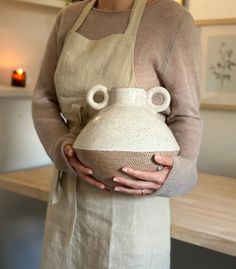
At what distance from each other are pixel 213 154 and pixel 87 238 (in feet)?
2.65

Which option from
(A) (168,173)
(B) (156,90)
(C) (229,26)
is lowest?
(A) (168,173)

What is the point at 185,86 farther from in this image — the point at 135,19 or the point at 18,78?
the point at 18,78

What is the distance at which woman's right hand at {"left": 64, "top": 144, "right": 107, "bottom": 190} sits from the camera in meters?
0.79

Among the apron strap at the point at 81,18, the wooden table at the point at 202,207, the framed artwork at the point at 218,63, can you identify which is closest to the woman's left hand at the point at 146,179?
the wooden table at the point at 202,207

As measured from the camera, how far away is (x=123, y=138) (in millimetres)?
732

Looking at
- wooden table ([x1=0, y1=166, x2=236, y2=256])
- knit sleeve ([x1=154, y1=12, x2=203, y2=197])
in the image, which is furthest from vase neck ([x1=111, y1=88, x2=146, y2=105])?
wooden table ([x1=0, y1=166, x2=236, y2=256])

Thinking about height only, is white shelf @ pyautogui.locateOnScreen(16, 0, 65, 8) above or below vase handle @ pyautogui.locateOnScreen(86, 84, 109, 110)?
above

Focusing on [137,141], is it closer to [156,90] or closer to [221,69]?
[156,90]

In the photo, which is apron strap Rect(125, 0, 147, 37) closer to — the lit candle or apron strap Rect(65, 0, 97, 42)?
apron strap Rect(65, 0, 97, 42)

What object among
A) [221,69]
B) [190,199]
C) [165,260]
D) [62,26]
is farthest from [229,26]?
[165,260]

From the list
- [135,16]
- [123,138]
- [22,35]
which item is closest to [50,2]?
[22,35]

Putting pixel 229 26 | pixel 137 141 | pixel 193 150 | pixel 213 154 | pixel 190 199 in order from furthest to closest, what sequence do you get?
pixel 213 154 < pixel 229 26 < pixel 190 199 < pixel 193 150 < pixel 137 141

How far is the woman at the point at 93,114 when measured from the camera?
33.4 inches

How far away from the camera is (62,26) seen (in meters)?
0.97
